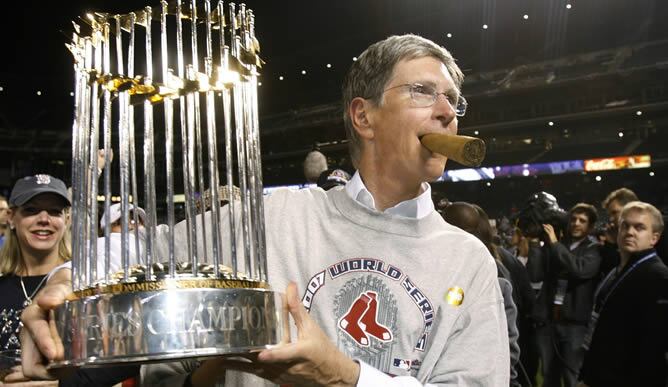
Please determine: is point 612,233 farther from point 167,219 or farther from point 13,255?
point 167,219

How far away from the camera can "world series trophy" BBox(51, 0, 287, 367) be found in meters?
0.73

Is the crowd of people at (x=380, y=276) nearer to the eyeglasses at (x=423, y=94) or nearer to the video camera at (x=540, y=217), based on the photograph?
the eyeglasses at (x=423, y=94)

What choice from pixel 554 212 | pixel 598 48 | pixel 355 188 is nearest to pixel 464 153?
pixel 355 188

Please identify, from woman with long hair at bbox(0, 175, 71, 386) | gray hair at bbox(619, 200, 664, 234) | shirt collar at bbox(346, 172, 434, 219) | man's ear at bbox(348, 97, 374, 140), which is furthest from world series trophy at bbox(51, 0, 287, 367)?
gray hair at bbox(619, 200, 664, 234)

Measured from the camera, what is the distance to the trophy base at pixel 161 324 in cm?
72

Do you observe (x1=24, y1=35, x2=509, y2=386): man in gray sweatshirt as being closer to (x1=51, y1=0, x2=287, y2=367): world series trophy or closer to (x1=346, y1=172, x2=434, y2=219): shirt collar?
(x1=346, y1=172, x2=434, y2=219): shirt collar

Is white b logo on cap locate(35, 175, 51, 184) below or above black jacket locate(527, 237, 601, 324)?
above

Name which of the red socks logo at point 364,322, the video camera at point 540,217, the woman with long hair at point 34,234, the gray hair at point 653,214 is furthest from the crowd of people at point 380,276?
the video camera at point 540,217

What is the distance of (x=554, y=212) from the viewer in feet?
14.1

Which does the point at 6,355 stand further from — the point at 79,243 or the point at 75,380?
the point at 79,243

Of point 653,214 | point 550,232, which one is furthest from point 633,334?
point 550,232

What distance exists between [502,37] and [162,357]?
45.0 feet

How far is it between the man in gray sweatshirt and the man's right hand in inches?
9.2

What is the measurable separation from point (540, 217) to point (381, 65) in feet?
10.4
